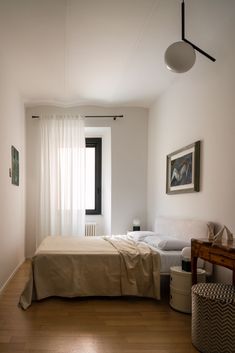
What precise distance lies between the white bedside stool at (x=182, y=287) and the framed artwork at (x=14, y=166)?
7.98ft

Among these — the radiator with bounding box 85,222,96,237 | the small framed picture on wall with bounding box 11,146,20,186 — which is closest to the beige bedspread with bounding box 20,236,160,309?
the small framed picture on wall with bounding box 11,146,20,186

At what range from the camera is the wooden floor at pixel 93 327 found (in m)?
2.16

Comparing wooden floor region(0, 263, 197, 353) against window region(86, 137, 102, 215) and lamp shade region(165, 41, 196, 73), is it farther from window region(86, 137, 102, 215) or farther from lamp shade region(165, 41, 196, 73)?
window region(86, 137, 102, 215)

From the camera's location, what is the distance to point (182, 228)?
3441mm

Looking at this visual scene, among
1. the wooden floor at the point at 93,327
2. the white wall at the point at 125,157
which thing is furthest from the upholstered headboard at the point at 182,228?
the white wall at the point at 125,157

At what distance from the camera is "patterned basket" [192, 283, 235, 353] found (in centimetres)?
199

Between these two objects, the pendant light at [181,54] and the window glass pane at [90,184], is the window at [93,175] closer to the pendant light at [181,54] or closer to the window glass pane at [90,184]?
the window glass pane at [90,184]

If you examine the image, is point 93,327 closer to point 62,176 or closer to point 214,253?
point 214,253

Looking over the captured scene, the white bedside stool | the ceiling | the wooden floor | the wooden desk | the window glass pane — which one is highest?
the ceiling

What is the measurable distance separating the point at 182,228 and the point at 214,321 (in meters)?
1.48

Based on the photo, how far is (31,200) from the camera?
5141 mm

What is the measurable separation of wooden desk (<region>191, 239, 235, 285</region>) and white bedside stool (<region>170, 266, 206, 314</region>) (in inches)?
6.4

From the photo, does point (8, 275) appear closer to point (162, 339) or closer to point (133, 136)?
point (162, 339)

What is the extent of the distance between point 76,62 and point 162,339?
10.0 ft
